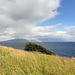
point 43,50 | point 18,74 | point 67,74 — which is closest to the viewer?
point 18,74

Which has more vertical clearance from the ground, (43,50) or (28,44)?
(28,44)

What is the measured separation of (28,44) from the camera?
18.4 meters

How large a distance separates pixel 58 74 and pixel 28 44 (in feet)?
49.8

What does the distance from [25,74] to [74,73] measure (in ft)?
8.99

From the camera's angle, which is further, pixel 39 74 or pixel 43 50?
pixel 43 50

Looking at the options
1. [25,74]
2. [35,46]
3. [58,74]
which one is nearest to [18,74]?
[25,74]

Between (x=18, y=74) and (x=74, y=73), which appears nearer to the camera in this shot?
(x=18, y=74)

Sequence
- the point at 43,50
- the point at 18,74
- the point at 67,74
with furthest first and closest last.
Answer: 1. the point at 43,50
2. the point at 67,74
3. the point at 18,74

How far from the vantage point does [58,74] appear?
3.64 metres

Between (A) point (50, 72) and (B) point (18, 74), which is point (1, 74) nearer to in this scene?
(B) point (18, 74)

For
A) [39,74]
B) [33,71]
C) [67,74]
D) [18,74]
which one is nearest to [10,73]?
[18,74]

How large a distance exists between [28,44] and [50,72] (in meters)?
15.0

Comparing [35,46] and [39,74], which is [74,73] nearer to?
[39,74]

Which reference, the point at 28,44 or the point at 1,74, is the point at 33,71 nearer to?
the point at 1,74
